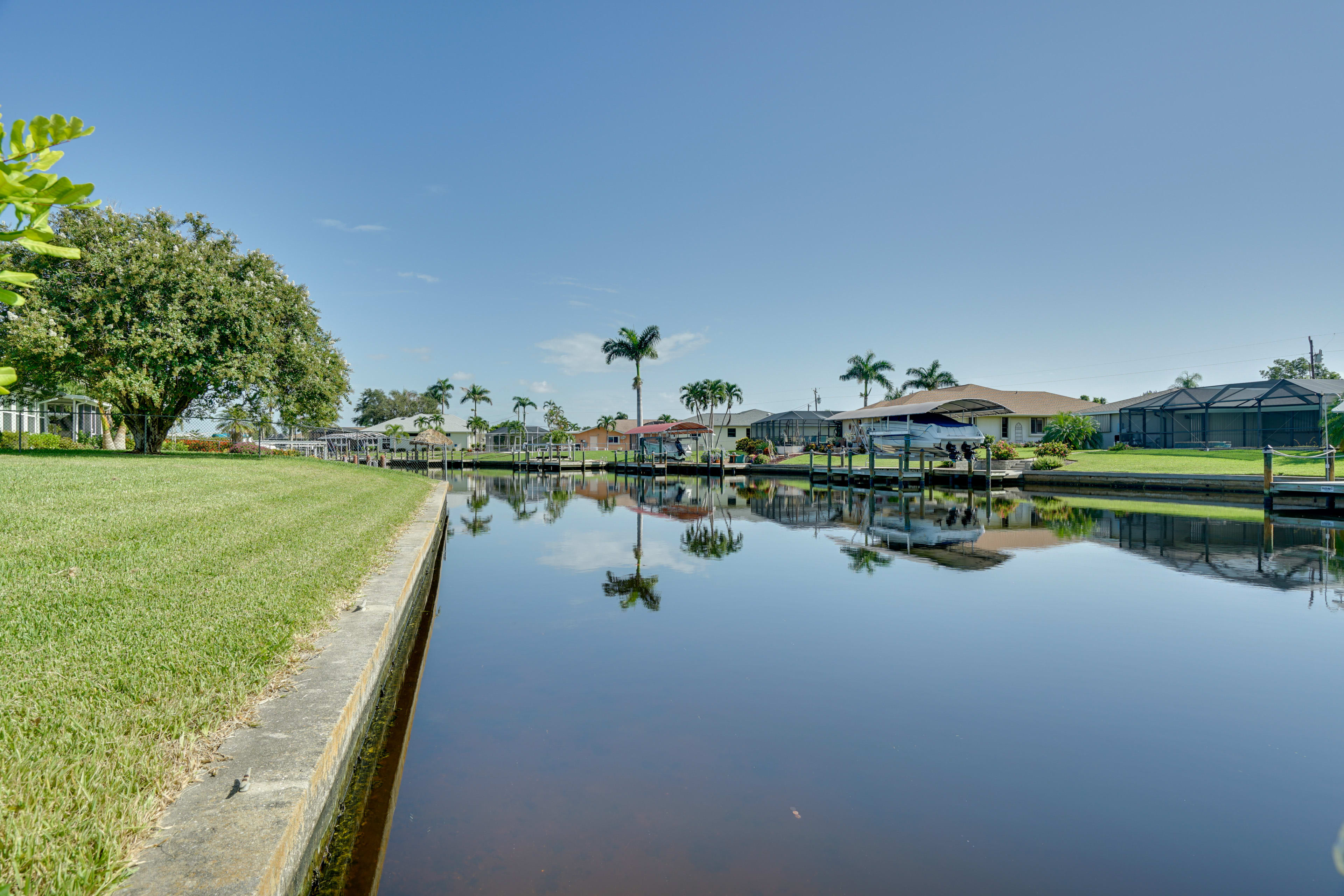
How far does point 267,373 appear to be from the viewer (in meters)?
20.9

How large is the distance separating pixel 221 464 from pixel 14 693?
56.9ft

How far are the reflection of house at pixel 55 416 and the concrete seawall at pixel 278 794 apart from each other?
2677cm

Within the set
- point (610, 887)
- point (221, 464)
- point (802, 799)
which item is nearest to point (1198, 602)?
point (802, 799)

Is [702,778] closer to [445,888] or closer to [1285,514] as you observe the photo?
[445,888]

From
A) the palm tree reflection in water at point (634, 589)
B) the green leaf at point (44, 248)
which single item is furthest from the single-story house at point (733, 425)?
the green leaf at point (44, 248)

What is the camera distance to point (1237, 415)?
3922 cm

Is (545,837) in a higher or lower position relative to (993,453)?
lower

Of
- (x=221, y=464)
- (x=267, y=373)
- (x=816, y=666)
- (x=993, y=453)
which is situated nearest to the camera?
(x=816, y=666)

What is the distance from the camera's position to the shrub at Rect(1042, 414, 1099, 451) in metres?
38.0

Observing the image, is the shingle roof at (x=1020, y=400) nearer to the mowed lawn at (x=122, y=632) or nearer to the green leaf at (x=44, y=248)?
the mowed lawn at (x=122, y=632)

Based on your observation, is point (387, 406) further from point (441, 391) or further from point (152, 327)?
point (152, 327)

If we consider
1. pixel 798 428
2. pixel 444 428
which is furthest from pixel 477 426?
pixel 798 428

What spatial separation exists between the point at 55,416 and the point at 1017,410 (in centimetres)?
5671

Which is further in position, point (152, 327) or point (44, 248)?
point (152, 327)
